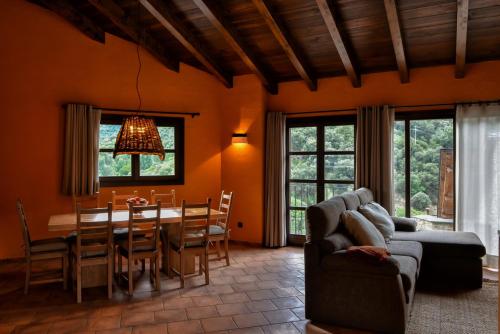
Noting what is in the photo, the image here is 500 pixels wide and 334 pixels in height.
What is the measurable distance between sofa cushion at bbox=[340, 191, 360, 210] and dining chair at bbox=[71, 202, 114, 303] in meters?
2.36

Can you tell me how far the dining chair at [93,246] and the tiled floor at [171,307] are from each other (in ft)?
0.93

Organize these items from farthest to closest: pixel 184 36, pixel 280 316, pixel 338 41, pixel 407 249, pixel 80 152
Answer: pixel 80 152 → pixel 184 36 → pixel 338 41 → pixel 407 249 → pixel 280 316

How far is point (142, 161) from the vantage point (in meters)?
5.94

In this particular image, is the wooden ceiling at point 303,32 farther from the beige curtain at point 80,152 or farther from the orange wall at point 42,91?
the beige curtain at point 80,152

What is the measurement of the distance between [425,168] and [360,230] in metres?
2.31

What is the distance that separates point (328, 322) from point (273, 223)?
2.79m

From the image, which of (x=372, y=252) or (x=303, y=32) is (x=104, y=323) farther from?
(x=303, y=32)

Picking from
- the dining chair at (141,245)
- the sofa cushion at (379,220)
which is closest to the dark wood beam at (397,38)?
the sofa cushion at (379,220)

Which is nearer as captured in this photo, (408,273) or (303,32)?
(408,273)

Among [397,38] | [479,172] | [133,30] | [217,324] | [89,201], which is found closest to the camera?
[217,324]

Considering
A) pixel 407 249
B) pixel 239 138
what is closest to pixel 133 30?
pixel 239 138

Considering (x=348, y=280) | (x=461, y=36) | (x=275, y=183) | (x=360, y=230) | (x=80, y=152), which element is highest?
(x=461, y=36)

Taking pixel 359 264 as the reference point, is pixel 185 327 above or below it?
below

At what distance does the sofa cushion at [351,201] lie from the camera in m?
4.12
